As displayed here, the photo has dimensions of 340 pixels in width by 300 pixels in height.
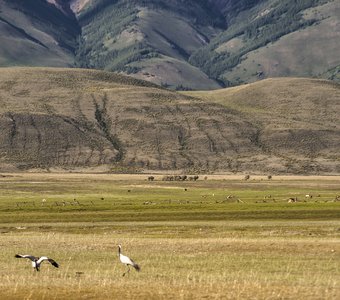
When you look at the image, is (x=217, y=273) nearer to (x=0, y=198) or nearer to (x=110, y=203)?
(x=110, y=203)

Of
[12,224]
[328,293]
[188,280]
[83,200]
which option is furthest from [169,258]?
[83,200]

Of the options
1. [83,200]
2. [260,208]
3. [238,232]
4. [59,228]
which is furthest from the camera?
[83,200]

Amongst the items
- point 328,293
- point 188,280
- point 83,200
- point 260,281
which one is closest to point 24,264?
point 188,280

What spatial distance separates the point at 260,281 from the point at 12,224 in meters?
42.1

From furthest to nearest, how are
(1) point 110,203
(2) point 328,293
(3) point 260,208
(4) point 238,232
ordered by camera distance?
(1) point 110,203 < (3) point 260,208 < (4) point 238,232 < (2) point 328,293

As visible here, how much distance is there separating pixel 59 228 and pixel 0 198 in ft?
167

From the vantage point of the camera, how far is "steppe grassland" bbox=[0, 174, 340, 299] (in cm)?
3528

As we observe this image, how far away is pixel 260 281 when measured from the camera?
36.8 m

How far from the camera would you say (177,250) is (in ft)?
163

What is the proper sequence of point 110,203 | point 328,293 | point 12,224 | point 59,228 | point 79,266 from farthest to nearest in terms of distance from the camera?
point 110,203 → point 12,224 → point 59,228 → point 79,266 → point 328,293

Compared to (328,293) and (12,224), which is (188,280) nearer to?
(328,293)

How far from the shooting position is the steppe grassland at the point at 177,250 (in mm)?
35281

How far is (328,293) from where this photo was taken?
3362 centimetres

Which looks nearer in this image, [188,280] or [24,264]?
[188,280]
